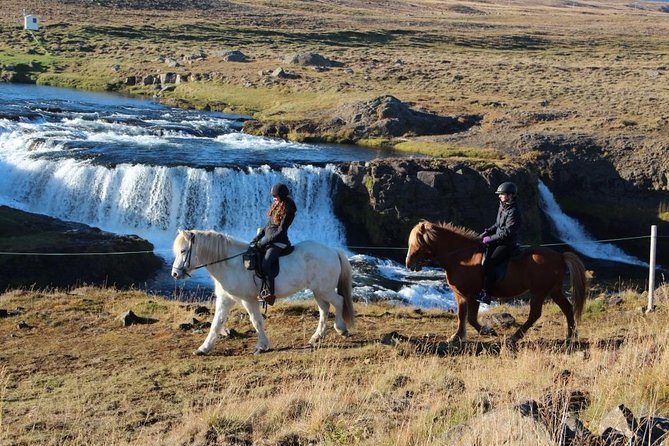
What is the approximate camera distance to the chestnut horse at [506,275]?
37.1ft

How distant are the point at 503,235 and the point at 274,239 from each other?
3.41m

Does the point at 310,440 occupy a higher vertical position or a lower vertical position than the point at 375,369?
higher

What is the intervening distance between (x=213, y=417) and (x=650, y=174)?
1204 inches

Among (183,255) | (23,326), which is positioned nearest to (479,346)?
(183,255)

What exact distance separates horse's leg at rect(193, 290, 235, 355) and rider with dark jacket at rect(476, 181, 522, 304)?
3930mm

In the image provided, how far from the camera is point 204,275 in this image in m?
24.1

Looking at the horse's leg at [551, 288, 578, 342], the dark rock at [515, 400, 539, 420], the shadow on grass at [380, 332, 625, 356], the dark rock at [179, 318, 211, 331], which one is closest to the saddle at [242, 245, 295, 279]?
the shadow on grass at [380, 332, 625, 356]

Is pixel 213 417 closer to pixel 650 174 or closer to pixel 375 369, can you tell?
pixel 375 369

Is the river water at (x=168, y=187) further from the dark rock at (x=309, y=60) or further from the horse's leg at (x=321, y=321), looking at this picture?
the dark rock at (x=309, y=60)

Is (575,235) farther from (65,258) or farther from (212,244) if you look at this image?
(212,244)

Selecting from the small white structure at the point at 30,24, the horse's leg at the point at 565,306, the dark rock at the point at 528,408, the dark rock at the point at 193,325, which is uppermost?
the small white structure at the point at 30,24

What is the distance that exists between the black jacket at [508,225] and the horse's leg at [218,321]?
4109mm

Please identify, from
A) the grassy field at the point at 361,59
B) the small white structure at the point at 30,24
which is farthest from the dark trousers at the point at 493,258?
the small white structure at the point at 30,24

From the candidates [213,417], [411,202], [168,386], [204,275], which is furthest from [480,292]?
[411,202]
